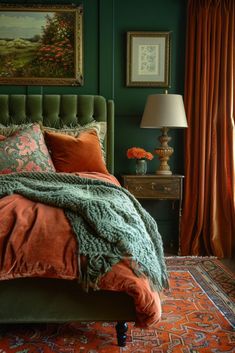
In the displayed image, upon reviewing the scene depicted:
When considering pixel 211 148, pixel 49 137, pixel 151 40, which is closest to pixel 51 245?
pixel 49 137

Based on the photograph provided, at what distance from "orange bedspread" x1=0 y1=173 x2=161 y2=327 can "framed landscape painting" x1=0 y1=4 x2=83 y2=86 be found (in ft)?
7.73

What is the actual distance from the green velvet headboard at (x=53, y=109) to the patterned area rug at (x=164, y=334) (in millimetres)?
1731

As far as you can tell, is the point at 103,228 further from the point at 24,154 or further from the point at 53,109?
the point at 53,109

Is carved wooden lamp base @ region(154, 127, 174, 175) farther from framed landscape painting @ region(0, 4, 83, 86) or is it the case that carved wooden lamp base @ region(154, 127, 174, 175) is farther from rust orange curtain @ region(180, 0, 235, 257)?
framed landscape painting @ region(0, 4, 83, 86)

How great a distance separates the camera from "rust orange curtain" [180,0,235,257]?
135 inches

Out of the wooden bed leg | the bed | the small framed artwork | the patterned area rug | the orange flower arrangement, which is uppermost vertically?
the small framed artwork

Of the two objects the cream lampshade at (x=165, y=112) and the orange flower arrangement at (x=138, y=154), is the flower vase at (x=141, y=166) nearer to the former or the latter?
the orange flower arrangement at (x=138, y=154)

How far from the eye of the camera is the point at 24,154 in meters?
2.70

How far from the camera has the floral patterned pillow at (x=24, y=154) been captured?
2619 mm

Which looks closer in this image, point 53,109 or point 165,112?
point 165,112

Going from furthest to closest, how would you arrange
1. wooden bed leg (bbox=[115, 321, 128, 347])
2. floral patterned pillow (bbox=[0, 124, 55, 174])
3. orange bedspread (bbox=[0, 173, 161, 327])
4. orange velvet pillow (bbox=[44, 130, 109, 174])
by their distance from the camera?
orange velvet pillow (bbox=[44, 130, 109, 174]) → floral patterned pillow (bbox=[0, 124, 55, 174]) → wooden bed leg (bbox=[115, 321, 128, 347]) → orange bedspread (bbox=[0, 173, 161, 327])

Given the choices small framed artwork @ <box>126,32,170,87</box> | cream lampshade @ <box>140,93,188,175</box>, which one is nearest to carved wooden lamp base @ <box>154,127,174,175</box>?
cream lampshade @ <box>140,93,188,175</box>

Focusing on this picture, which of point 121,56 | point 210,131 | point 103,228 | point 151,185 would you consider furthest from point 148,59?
point 103,228

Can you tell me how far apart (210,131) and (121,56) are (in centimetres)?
118
